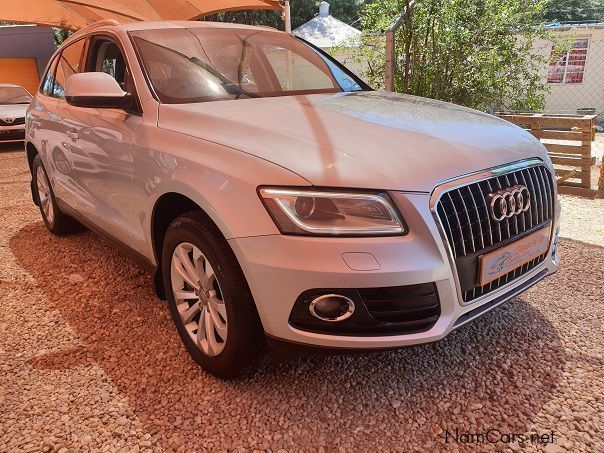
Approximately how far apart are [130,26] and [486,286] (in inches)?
99.6

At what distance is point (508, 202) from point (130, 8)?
10.6 meters

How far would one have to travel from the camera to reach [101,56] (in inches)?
134

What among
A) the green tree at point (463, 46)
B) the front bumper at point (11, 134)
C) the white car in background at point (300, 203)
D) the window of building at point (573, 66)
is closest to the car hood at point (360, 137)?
the white car in background at point (300, 203)

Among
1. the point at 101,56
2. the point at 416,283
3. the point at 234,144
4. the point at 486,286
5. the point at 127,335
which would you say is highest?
the point at 101,56

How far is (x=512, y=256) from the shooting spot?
2.11 metres

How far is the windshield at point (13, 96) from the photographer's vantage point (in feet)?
38.0

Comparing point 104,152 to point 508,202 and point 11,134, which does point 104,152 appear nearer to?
point 508,202

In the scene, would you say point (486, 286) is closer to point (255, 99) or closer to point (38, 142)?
point (255, 99)

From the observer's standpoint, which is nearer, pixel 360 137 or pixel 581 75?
pixel 360 137

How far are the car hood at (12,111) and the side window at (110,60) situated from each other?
8.96 metres

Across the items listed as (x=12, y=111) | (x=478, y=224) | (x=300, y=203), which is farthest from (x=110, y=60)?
(x=12, y=111)

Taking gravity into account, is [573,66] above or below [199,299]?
below

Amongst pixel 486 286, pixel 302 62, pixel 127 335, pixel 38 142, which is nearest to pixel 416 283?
pixel 486 286

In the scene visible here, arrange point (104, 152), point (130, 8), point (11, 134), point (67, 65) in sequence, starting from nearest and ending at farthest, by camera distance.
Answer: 1. point (104, 152)
2. point (67, 65)
3. point (130, 8)
4. point (11, 134)
